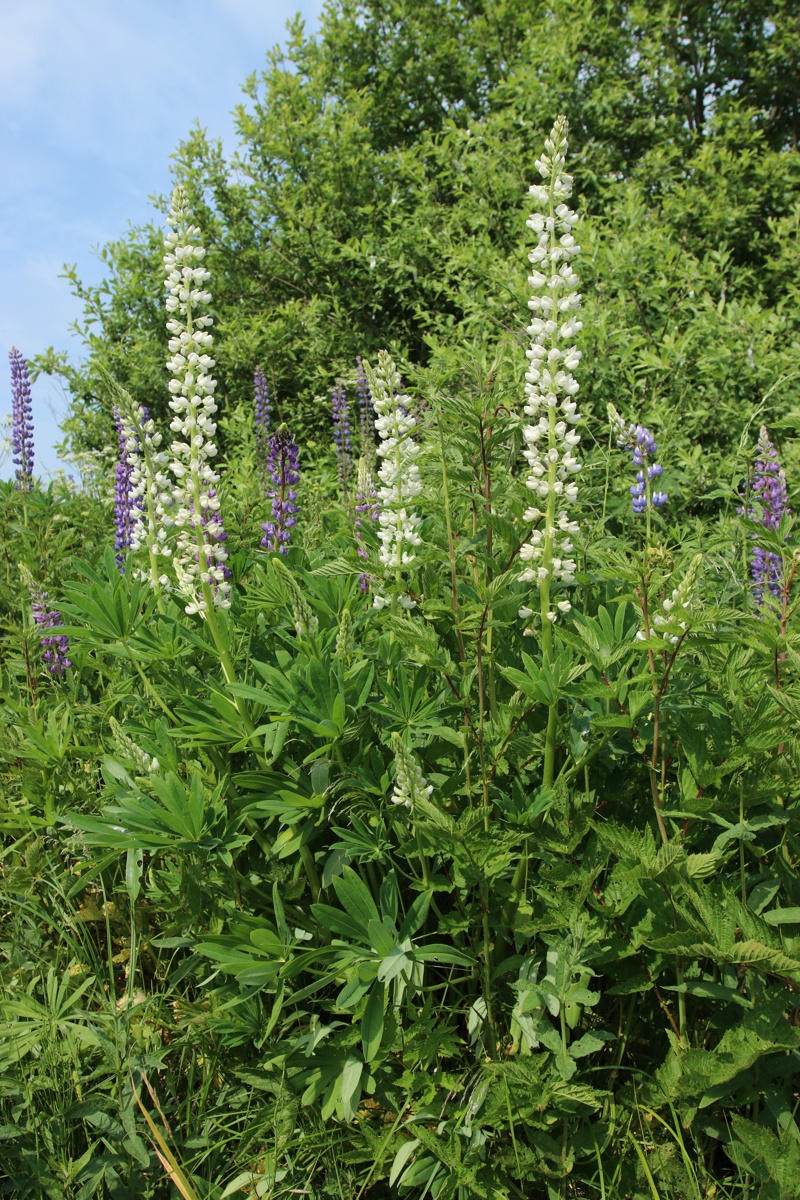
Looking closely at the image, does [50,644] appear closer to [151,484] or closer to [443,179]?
[151,484]

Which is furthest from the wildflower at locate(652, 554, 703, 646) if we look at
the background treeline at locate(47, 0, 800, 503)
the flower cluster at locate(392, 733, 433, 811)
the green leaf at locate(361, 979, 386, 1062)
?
the background treeline at locate(47, 0, 800, 503)

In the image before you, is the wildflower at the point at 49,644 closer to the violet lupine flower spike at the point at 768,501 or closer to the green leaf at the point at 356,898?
the green leaf at the point at 356,898

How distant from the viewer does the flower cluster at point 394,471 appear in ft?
7.39

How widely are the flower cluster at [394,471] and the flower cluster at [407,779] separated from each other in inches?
21.6

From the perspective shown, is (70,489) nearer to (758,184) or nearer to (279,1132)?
(279,1132)

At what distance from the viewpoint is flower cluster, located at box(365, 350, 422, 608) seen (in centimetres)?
225

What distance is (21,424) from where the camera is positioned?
5.85 meters

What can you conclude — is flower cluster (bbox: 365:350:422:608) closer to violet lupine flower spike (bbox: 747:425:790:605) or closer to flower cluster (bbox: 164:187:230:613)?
flower cluster (bbox: 164:187:230:613)

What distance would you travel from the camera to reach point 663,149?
823 cm

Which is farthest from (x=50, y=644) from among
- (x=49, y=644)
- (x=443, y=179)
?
(x=443, y=179)

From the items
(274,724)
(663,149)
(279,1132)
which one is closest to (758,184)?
(663,149)

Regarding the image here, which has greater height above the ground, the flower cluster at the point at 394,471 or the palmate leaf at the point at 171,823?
the flower cluster at the point at 394,471

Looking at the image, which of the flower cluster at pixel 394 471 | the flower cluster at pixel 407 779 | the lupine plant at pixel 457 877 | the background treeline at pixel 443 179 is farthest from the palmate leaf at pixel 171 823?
the background treeline at pixel 443 179

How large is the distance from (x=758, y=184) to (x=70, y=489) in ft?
20.9
